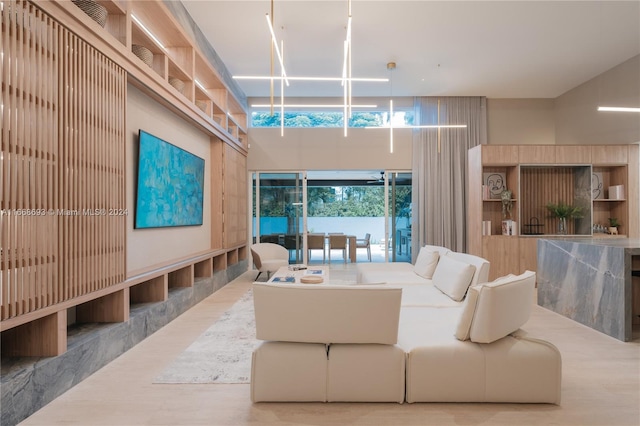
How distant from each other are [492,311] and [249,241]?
6.19m

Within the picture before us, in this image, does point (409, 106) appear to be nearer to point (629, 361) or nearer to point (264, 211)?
point (264, 211)

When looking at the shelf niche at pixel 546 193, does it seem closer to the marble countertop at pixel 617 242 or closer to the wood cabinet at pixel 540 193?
the wood cabinet at pixel 540 193

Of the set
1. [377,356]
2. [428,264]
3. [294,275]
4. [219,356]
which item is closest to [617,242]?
[428,264]

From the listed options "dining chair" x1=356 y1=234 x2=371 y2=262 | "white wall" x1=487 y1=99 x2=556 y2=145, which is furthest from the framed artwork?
"dining chair" x1=356 y1=234 x2=371 y2=262

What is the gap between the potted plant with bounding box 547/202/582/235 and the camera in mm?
6008

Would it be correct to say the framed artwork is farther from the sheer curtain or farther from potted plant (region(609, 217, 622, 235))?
potted plant (region(609, 217, 622, 235))

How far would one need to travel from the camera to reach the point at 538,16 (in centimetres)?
445

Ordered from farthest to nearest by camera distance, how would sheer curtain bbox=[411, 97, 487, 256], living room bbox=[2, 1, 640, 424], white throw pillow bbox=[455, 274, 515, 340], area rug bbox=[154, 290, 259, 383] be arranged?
1. sheer curtain bbox=[411, 97, 487, 256]
2. area rug bbox=[154, 290, 259, 383]
3. white throw pillow bbox=[455, 274, 515, 340]
4. living room bbox=[2, 1, 640, 424]

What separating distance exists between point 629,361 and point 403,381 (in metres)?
2.18

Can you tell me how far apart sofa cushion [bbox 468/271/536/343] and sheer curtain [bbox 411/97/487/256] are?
519cm

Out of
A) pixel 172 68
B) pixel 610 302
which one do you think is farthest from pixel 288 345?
pixel 172 68

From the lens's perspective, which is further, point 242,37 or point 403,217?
point 403,217

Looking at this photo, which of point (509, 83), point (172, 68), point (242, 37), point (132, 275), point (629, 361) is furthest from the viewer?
point (509, 83)

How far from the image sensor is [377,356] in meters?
2.12
